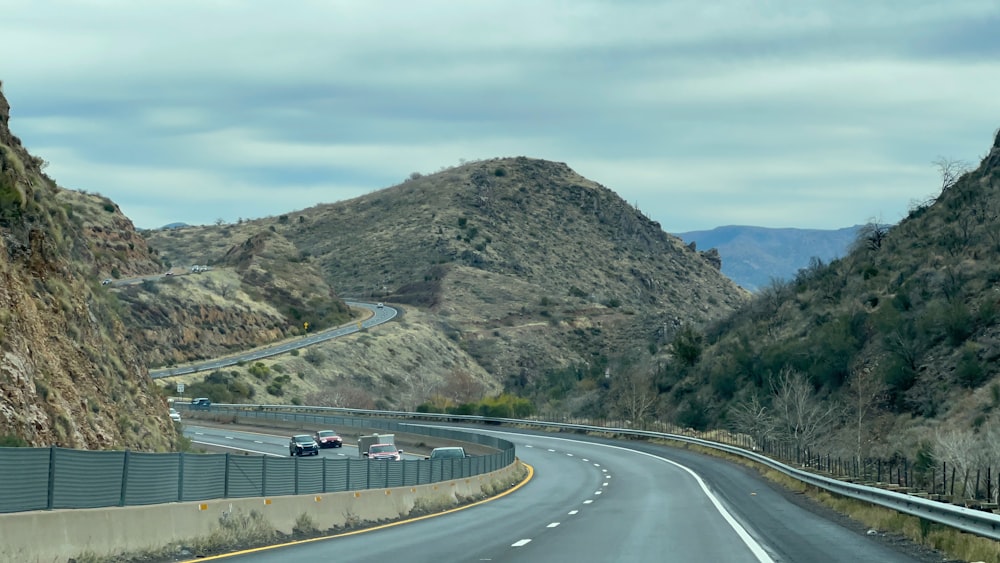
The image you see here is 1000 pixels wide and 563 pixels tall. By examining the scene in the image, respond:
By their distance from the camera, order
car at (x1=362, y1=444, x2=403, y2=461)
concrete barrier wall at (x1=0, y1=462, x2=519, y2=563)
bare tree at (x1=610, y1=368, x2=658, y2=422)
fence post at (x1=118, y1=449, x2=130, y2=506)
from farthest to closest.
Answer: bare tree at (x1=610, y1=368, x2=658, y2=422) < car at (x1=362, y1=444, x2=403, y2=461) < fence post at (x1=118, y1=449, x2=130, y2=506) < concrete barrier wall at (x1=0, y1=462, x2=519, y2=563)

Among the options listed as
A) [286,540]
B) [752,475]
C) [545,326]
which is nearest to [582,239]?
[545,326]

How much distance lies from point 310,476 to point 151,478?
6.96 m

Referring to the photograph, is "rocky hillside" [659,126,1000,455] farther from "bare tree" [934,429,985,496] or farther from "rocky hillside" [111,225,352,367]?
"rocky hillside" [111,225,352,367]

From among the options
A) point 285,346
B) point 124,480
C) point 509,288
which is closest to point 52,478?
point 124,480

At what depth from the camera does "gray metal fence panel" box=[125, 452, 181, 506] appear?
16438 mm

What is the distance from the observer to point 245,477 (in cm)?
2052

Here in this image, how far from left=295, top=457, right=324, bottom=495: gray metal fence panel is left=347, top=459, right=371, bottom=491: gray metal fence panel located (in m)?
1.27

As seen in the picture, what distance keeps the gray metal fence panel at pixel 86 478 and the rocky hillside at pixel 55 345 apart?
718cm

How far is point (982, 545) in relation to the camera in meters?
15.9

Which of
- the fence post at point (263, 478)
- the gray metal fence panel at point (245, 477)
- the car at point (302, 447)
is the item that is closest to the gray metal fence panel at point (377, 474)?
the fence post at point (263, 478)

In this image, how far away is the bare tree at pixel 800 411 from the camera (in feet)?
223

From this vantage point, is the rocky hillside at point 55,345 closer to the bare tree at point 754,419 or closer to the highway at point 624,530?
the highway at point 624,530

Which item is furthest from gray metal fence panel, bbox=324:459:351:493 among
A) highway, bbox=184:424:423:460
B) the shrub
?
the shrub

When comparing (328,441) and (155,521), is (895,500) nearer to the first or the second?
(155,521)
